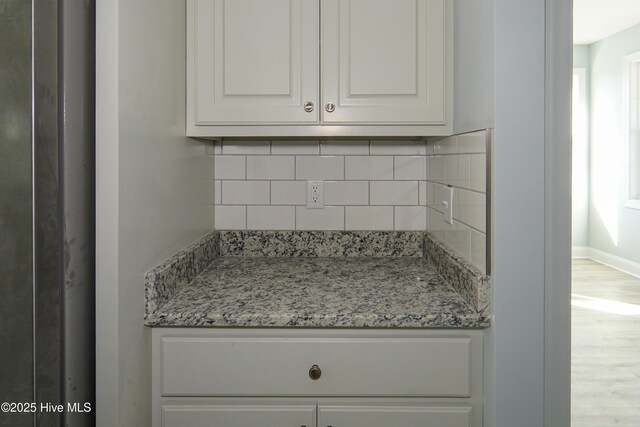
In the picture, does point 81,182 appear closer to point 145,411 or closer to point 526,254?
point 145,411

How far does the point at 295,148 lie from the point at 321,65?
1.54 ft

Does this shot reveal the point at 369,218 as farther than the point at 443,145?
Yes

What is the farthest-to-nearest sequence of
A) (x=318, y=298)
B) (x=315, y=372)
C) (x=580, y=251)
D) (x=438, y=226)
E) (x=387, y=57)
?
1. (x=580, y=251)
2. (x=438, y=226)
3. (x=387, y=57)
4. (x=318, y=298)
5. (x=315, y=372)

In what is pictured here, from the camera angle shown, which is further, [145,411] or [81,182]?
[145,411]

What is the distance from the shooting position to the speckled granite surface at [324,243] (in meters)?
2.18

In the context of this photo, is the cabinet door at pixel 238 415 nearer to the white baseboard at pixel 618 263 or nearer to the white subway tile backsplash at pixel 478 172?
the white subway tile backsplash at pixel 478 172

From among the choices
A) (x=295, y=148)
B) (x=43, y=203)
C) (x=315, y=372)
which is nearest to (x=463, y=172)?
(x=315, y=372)

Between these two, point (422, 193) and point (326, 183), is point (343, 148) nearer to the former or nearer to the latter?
point (326, 183)

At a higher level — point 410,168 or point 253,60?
point 253,60

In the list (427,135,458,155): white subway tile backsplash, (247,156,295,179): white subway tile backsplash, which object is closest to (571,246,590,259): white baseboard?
(427,135,458,155): white subway tile backsplash

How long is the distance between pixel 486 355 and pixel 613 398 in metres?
0.60

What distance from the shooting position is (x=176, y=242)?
5.38 feet

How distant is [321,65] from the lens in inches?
70.2

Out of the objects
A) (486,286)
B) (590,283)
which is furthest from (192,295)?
(590,283)
